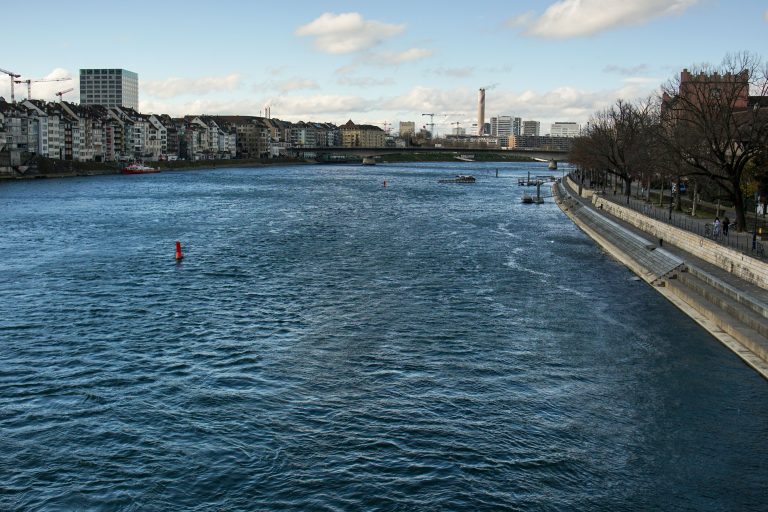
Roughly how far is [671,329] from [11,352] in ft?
83.2

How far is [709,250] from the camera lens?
41.5m

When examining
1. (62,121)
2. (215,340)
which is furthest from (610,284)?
(62,121)

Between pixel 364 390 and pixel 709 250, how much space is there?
974 inches

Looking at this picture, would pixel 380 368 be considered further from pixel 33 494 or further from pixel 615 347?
pixel 33 494

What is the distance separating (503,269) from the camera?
47625 mm

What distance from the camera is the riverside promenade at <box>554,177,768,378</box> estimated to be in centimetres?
2939

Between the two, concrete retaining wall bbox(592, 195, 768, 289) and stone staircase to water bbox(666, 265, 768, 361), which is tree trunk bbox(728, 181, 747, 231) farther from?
stone staircase to water bbox(666, 265, 768, 361)

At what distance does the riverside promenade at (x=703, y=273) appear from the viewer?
29391mm

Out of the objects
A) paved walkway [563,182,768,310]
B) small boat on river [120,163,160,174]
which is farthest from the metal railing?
small boat on river [120,163,160,174]

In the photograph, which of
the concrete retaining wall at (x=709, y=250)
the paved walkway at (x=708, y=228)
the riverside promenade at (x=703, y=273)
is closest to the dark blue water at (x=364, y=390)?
the riverside promenade at (x=703, y=273)

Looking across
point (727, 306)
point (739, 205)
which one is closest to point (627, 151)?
point (739, 205)

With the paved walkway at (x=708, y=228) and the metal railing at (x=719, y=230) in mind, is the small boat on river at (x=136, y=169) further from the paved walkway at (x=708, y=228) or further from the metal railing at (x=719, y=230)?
the metal railing at (x=719, y=230)

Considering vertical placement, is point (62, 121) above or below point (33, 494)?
above

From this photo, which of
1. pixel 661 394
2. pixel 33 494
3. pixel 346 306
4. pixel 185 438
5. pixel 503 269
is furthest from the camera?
pixel 503 269
